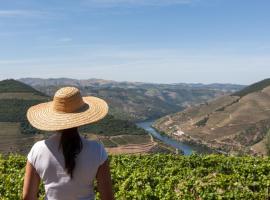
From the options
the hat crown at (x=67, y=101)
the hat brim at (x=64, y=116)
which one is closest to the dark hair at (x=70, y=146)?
the hat brim at (x=64, y=116)

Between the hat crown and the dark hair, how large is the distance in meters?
0.28

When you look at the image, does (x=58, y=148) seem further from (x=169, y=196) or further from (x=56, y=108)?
(x=169, y=196)

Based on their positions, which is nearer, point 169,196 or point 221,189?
point 169,196

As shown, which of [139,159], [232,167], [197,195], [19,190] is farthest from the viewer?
[139,159]

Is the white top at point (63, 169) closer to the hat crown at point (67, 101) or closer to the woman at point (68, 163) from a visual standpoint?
the woman at point (68, 163)

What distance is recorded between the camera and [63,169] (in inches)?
196

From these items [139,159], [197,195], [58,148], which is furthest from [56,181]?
[139,159]

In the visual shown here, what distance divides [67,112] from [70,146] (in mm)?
426

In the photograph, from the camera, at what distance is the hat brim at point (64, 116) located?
4.91 meters

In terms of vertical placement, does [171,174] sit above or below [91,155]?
below

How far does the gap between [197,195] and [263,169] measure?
19.1 ft

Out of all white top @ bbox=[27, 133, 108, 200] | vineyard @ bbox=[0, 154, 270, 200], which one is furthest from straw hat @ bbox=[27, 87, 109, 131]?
vineyard @ bbox=[0, 154, 270, 200]

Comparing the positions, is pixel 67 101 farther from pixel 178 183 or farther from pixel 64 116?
pixel 178 183

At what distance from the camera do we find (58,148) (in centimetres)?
503
